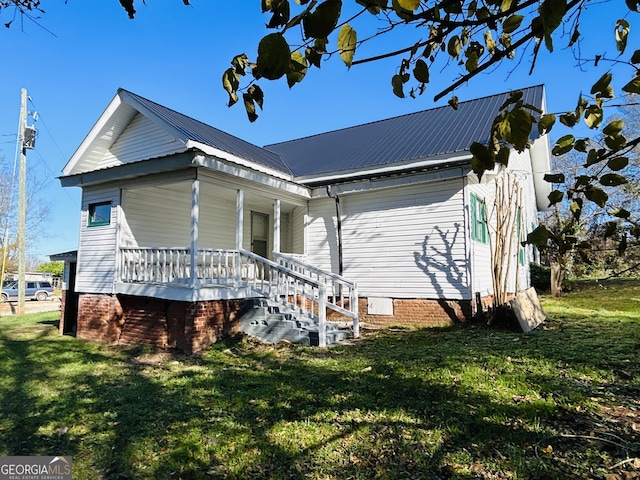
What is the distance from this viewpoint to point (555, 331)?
A: 7.95 meters

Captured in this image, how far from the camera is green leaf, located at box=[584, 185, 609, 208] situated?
1441 millimetres

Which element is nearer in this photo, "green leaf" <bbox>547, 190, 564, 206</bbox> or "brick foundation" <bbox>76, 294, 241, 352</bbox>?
"green leaf" <bbox>547, 190, 564, 206</bbox>

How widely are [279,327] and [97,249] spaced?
5.48 m

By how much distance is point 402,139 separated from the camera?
505 inches

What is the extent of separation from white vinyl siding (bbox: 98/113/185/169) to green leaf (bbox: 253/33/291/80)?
31.6 feet

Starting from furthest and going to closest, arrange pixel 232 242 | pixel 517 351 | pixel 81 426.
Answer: pixel 232 242
pixel 517 351
pixel 81 426

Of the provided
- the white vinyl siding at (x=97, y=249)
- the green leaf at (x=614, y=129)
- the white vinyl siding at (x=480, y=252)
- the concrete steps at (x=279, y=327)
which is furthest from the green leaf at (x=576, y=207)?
the white vinyl siding at (x=97, y=249)

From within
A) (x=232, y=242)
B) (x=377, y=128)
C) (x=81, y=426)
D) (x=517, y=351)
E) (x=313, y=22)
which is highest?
(x=377, y=128)

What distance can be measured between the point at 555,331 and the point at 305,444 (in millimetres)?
6434

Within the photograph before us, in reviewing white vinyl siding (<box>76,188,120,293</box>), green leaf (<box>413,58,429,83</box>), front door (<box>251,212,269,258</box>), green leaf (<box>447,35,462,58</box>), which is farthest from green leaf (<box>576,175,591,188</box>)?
front door (<box>251,212,269,258</box>)

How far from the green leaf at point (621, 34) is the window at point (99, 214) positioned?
430 inches

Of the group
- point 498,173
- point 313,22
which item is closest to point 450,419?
point 313,22

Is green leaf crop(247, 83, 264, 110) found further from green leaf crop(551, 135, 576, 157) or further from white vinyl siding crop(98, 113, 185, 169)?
white vinyl siding crop(98, 113, 185, 169)

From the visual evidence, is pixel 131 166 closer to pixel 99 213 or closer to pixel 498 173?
pixel 99 213
